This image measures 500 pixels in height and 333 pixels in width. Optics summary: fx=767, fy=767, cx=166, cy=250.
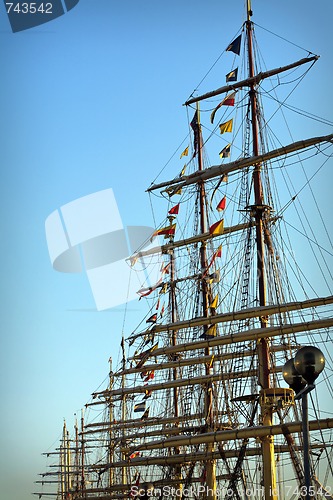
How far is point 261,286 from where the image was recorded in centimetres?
3177

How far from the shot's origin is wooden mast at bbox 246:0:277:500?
2892cm

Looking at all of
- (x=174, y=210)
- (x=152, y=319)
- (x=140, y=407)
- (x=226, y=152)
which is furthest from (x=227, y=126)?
(x=140, y=407)

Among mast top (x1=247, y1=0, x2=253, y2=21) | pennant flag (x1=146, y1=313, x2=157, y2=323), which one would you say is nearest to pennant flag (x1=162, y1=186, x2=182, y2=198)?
pennant flag (x1=146, y1=313, x2=157, y2=323)

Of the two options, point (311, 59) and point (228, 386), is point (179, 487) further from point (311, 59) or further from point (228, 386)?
point (311, 59)

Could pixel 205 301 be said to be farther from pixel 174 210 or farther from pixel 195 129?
pixel 195 129

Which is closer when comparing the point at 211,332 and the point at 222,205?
the point at 211,332

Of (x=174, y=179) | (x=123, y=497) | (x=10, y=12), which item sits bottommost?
(x=123, y=497)

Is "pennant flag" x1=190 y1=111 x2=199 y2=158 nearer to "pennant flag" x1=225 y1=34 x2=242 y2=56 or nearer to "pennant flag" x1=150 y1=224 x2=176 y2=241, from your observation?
"pennant flag" x1=150 y1=224 x2=176 y2=241

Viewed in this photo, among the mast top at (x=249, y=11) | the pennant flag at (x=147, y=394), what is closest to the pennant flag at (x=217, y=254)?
the mast top at (x=249, y=11)

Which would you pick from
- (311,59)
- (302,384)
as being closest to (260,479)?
(311,59)

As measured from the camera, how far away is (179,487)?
4381 cm

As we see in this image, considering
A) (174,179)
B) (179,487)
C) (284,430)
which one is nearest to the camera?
(284,430)

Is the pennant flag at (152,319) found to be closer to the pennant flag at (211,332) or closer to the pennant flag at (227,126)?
the pennant flag at (211,332)

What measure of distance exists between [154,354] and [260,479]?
9.13 metres
